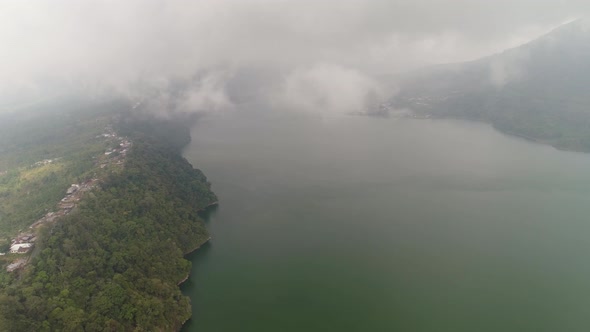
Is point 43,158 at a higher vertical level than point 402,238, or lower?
higher

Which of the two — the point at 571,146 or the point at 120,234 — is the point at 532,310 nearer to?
the point at 120,234

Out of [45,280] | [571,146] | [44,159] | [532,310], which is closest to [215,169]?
[44,159]

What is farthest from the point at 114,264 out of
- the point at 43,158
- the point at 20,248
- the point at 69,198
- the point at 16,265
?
the point at 43,158

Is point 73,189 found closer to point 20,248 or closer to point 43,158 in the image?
point 20,248

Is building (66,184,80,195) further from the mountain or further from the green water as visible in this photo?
the mountain

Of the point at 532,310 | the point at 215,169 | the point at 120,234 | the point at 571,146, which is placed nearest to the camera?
the point at 532,310
